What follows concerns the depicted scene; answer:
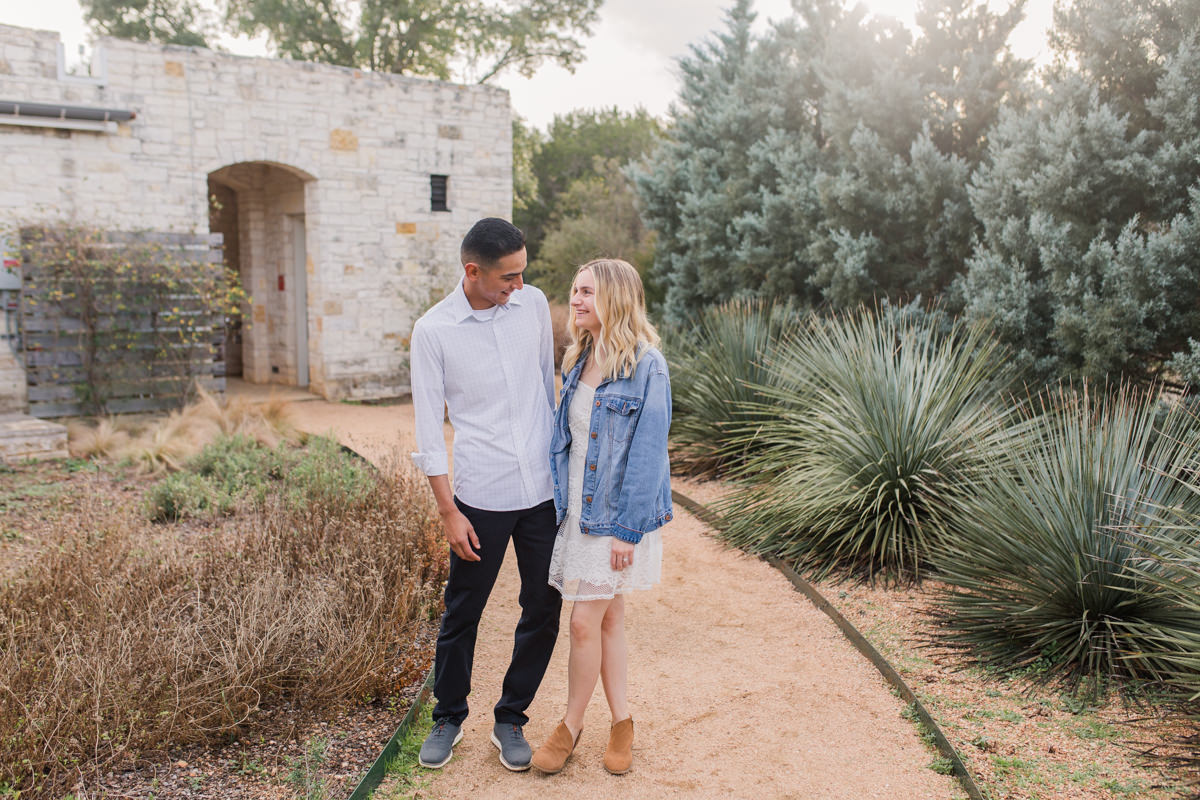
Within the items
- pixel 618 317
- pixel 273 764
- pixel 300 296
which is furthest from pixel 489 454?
pixel 300 296

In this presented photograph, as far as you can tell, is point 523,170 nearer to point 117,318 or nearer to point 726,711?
point 117,318

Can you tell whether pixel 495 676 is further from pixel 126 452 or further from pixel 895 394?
pixel 126 452

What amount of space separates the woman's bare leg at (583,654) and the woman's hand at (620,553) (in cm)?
17

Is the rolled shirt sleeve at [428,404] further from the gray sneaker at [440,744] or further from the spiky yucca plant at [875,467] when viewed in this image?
the spiky yucca plant at [875,467]

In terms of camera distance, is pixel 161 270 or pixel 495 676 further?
pixel 161 270

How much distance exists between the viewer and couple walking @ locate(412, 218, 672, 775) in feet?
9.58

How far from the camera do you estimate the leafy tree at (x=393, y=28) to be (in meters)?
23.8

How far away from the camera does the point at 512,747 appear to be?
10.4 ft

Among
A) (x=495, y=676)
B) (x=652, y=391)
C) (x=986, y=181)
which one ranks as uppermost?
(x=986, y=181)

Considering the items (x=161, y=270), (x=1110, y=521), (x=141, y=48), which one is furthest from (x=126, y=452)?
(x=1110, y=521)

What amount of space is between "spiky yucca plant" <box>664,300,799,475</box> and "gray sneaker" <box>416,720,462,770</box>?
4205 millimetres

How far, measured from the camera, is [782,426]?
649cm

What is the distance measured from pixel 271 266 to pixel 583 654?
1238 centimetres

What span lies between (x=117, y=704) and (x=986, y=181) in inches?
273
